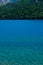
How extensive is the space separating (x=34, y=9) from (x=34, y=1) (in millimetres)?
863

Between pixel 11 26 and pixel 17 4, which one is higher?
pixel 17 4

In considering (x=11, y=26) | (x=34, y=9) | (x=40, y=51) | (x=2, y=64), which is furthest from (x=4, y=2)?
(x=2, y=64)

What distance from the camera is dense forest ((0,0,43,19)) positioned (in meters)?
10.8

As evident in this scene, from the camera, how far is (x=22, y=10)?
11.0 metres

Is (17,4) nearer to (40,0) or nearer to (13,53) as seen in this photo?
(40,0)

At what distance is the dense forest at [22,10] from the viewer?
10.8m

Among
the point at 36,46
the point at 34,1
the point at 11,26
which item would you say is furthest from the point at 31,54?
the point at 34,1

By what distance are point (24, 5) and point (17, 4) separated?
0.39 m

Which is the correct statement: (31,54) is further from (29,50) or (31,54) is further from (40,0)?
(40,0)

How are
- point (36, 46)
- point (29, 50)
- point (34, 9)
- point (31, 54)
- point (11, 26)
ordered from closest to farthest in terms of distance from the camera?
1. point (31, 54)
2. point (29, 50)
3. point (36, 46)
4. point (11, 26)
5. point (34, 9)

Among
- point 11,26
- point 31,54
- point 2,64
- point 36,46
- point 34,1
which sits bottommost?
point 2,64

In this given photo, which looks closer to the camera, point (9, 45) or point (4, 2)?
A: point (9, 45)

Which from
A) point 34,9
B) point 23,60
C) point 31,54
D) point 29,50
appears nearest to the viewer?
point 23,60

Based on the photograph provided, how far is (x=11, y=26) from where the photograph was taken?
27.6ft
